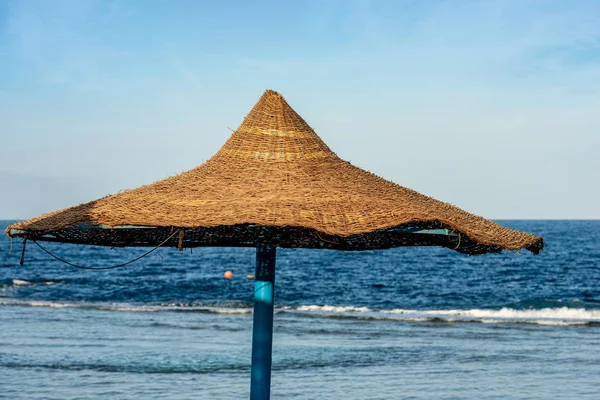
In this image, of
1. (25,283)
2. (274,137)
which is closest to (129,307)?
(25,283)

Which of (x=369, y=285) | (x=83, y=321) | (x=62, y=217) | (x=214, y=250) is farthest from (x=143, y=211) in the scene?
(x=214, y=250)

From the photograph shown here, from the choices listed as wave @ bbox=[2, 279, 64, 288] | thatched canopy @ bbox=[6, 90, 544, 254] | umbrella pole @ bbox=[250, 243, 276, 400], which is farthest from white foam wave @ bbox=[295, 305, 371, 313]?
umbrella pole @ bbox=[250, 243, 276, 400]

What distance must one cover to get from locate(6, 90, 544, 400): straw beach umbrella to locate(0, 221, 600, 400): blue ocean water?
1.76 meters

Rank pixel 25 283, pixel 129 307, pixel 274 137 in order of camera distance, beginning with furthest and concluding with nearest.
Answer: pixel 25 283, pixel 129 307, pixel 274 137

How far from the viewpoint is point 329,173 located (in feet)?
18.5

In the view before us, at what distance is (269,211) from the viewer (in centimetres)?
485

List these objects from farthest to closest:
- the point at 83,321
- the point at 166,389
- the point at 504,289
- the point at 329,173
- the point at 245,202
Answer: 1. the point at 504,289
2. the point at 83,321
3. the point at 166,389
4. the point at 329,173
5. the point at 245,202

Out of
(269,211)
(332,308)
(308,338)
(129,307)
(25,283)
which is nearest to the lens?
(269,211)

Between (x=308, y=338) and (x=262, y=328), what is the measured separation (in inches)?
522

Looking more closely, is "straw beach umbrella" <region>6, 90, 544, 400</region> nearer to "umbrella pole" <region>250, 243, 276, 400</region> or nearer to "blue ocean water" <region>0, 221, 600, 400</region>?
"umbrella pole" <region>250, 243, 276, 400</region>

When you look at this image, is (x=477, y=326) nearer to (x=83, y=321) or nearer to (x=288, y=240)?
(x=83, y=321)

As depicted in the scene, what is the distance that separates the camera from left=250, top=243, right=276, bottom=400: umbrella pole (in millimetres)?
5495

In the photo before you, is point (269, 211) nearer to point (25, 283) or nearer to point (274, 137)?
point (274, 137)

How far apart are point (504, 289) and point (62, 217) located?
33698mm
